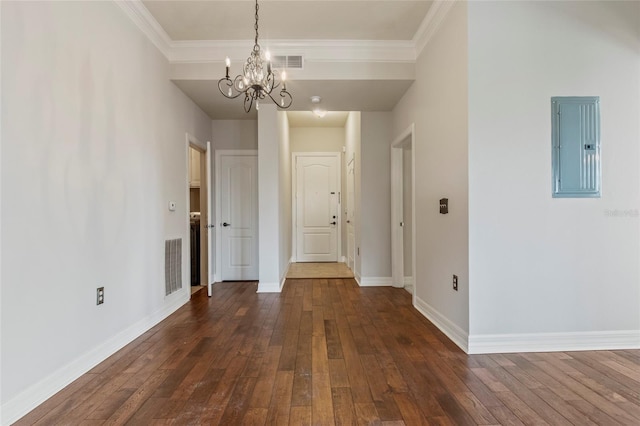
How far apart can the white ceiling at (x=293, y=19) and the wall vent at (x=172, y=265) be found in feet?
7.17

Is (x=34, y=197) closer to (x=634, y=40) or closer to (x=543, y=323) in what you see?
(x=543, y=323)

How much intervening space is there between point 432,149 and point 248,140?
2.96 meters

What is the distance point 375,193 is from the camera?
4.63 metres

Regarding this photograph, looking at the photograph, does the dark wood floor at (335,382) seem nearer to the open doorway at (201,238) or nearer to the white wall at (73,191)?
the white wall at (73,191)

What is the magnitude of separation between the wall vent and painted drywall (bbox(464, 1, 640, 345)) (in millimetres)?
2935

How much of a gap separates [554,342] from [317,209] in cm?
486

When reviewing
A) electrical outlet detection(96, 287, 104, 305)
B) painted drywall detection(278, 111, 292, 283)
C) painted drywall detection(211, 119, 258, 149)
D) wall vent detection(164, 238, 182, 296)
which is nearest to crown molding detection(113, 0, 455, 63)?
painted drywall detection(278, 111, 292, 283)

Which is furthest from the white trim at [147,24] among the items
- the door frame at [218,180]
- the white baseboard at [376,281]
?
the white baseboard at [376,281]

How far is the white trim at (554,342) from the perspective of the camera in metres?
2.40

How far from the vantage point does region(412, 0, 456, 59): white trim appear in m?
2.71

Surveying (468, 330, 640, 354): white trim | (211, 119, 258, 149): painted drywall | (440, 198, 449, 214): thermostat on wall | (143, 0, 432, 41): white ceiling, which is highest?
(143, 0, 432, 41): white ceiling

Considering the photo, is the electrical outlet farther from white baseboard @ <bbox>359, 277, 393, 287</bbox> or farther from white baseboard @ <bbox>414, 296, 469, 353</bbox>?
white baseboard @ <bbox>359, 277, 393, 287</bbox>

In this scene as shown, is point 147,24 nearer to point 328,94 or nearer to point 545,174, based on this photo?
point 328,94

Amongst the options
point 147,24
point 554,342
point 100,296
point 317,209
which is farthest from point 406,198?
point 100,296
